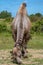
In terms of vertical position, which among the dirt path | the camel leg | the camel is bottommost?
the dirt path

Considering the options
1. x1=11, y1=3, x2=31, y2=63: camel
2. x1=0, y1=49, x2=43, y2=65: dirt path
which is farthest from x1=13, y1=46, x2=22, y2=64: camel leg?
x1=0, y1=49, x2=43, y2=65: dirt path

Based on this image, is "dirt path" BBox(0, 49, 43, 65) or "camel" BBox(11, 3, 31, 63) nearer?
"dirt path" BBox(0, 49, 43, 65)

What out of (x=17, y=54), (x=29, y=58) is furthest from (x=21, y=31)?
(x=29, y=58)

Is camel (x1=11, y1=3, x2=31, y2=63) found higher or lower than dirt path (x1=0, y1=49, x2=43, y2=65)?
higher

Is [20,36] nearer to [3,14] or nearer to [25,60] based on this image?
[25,60]

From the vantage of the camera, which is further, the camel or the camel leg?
the camel

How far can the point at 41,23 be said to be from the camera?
78.8 ft

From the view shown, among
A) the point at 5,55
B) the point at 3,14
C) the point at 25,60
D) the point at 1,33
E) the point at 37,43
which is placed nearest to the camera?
the point at 25,60

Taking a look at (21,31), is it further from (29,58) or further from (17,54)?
(29,58)

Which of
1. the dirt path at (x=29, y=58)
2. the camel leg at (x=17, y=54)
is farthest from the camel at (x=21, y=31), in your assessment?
the dirt path at (x=29, y=58)

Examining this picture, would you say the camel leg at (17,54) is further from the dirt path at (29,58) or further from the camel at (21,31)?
the dirt path at (29,58)

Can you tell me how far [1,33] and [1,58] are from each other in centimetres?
1013

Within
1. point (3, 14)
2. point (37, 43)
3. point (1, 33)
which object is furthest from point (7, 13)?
point (37, 43)

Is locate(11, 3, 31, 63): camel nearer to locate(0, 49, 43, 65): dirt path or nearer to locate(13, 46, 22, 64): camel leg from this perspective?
locate(13, 46, 22, 64): camel leg
